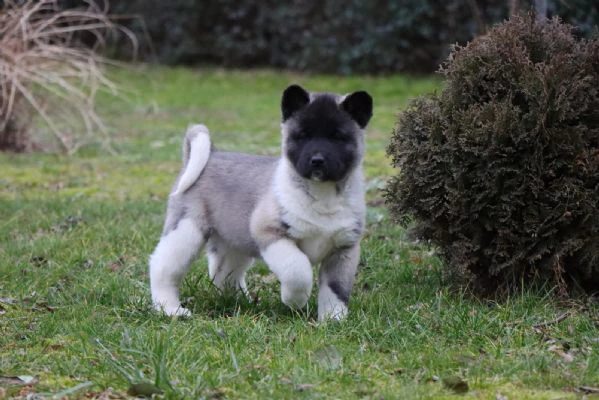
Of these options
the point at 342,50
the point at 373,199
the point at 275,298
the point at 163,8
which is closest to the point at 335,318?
the point at 275,298

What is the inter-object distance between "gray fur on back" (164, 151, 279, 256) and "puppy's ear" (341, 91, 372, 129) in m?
0.65

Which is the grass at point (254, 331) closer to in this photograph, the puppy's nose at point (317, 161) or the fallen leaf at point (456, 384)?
the fallen leaf at point (456, 384)

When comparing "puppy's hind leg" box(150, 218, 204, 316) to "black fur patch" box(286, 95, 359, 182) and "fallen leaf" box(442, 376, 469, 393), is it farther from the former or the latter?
"fallen leaf" box(442, 376, 469, 393)

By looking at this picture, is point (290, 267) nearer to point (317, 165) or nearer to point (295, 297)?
point (295, 297)

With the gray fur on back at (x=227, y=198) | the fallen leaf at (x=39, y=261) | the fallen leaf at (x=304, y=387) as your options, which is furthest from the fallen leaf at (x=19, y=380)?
the fallen leaf at (x=39, y=261)

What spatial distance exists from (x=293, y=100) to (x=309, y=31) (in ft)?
59.3

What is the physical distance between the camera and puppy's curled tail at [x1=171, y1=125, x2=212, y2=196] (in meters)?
6.17

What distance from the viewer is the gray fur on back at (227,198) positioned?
19.4ft

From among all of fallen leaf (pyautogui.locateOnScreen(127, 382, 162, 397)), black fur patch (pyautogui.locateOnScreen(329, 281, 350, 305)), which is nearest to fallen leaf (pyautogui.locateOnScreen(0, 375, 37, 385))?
fallen leaf (pyautogui.locateOnScreen(127, 382, 162, 397))

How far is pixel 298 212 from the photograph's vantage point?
5.50 meters

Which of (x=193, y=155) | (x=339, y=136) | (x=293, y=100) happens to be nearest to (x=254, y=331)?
(x=339, y=136)

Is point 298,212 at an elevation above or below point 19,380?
above

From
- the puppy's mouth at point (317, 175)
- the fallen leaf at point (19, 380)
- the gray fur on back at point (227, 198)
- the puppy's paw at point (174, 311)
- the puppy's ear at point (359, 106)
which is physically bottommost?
the puppy's paw at point (174, 311)

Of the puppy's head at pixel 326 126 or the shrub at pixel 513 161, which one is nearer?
the puppy's head at pixel 326 126
